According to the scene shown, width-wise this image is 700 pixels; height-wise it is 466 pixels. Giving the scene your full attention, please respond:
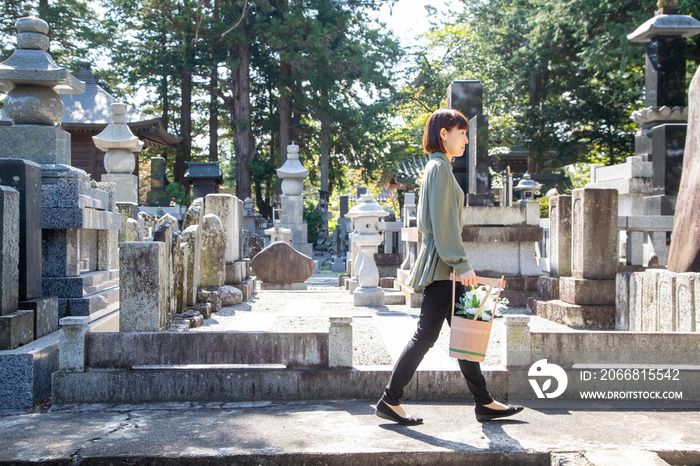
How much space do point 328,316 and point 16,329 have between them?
3.67m

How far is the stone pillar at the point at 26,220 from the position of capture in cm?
430

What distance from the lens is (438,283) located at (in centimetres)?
341

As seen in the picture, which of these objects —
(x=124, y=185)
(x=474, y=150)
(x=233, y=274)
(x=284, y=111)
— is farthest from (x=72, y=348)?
(x=284, y=111)

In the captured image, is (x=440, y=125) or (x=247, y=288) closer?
(x=440, y=125)

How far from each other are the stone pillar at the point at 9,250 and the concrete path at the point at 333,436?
862 mm

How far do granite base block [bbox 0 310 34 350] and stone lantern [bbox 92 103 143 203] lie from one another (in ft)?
28.4

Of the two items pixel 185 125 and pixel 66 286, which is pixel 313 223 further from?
pixel 66 286

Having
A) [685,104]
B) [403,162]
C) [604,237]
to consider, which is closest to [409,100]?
[403,162]

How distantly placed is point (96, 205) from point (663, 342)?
479cm

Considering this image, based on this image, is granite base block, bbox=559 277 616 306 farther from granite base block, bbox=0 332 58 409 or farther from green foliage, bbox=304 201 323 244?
green foliage, bbox=304 201 323 244

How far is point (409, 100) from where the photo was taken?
23.2 metres

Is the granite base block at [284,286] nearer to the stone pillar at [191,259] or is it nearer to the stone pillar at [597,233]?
the stone pillar at [191,259]

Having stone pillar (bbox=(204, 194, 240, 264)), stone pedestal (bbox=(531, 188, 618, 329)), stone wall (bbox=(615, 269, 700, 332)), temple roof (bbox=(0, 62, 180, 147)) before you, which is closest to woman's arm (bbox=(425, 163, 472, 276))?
stone wall (bbox=(615, 269, 700, 332))
